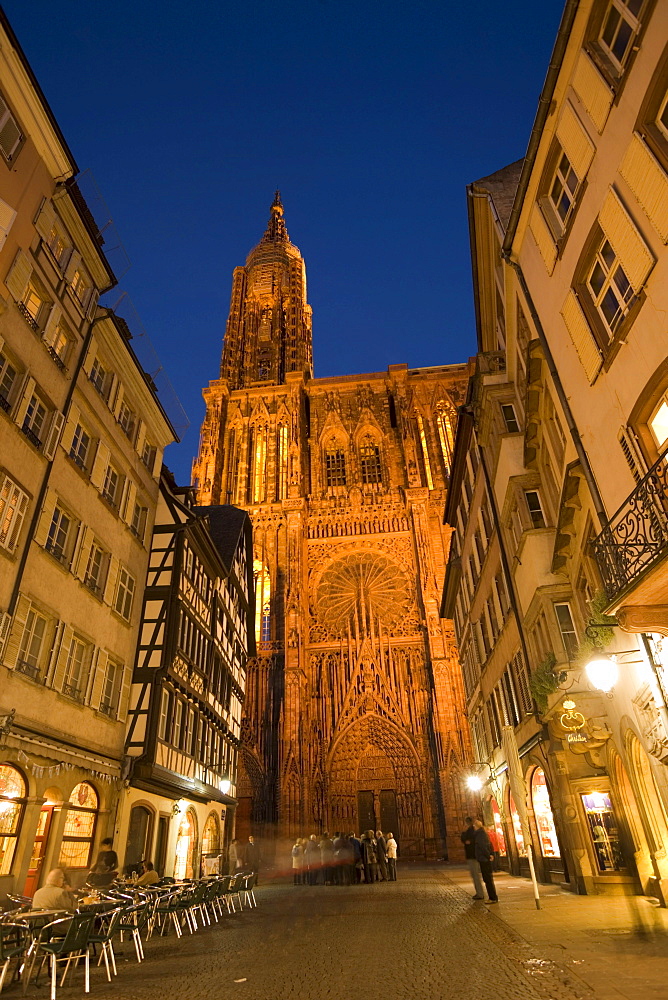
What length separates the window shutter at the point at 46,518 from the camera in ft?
40.3

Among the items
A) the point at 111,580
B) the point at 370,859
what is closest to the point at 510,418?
the point at 111,580

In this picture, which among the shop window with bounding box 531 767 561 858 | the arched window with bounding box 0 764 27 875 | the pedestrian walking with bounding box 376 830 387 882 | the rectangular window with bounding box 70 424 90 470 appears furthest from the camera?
the pedestrian walking with bounding box 376 830 387 882

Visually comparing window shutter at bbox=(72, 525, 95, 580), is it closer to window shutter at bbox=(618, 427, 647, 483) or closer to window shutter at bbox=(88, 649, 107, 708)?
window shutter at bbox=(88, 649, 107, 708)

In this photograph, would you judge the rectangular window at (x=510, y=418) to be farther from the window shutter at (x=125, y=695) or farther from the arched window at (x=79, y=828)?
the arched window at (x=79, y=828)

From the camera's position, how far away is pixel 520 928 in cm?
851

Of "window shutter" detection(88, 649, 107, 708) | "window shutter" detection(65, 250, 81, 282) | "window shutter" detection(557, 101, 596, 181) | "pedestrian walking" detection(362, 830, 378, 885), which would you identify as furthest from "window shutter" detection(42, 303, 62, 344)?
"pedestrian walking" detection(362, 830, 378, 885)

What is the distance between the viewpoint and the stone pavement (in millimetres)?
5348

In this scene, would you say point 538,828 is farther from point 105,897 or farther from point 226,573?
point 226,573

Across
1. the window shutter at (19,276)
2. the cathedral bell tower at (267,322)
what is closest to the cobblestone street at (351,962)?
the window shutter at (19,276)

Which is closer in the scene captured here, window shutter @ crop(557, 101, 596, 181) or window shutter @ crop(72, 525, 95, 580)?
window shutter @ crop(557, 101, 596, 181)

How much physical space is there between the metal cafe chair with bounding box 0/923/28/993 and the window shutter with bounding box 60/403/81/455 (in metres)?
8.72

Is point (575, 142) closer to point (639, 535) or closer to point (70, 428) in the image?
point (639, 535)

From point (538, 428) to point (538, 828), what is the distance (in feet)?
32.0

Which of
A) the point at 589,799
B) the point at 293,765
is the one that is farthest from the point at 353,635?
the point at 589,799
